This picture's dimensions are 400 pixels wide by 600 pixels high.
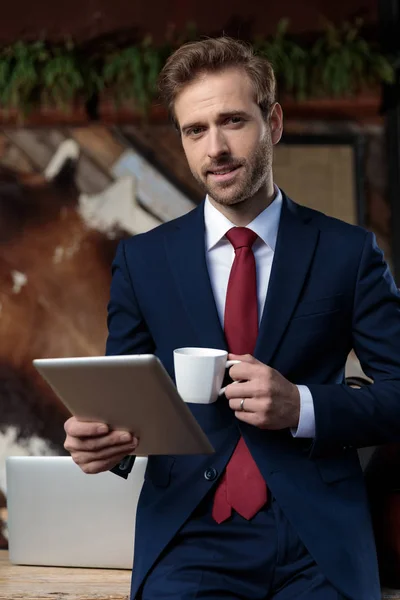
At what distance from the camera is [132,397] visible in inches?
51.2

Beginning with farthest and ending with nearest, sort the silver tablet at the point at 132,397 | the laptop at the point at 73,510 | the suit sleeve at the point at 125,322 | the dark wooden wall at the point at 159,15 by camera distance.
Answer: the dark wooden wall at the point at 159,15 → the laptop at the point at 73,510 → the suit sleeve at the point at 125,322 → the silver tablet at the point at 132,397

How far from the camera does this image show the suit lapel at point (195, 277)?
5.15ft

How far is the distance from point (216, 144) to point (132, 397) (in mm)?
579

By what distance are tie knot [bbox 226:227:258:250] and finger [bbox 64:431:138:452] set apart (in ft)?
1.53

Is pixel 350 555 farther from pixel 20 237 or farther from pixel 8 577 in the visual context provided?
pixel 20 237

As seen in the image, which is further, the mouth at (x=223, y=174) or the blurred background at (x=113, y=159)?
the blurred background at (x=113, y=159)

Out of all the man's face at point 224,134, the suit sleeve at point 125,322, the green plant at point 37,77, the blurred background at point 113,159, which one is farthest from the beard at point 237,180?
the green plant at point 37,77

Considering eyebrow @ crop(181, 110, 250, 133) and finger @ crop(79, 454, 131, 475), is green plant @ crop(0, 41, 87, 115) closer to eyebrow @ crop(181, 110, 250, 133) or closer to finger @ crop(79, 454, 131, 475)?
eyebrow @ crop(181, 110, 250, 133)

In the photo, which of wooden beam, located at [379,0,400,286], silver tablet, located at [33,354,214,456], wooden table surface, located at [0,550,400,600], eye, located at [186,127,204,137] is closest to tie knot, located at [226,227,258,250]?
eye, located at [186,127,204,137]

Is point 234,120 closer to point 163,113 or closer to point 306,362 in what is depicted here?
point 306,362

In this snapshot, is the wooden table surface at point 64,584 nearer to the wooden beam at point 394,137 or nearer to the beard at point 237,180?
the beard at point 237,180

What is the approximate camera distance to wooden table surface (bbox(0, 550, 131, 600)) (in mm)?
1781

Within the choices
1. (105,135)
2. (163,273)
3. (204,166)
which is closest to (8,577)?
(163,273)

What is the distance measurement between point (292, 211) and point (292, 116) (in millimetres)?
2979
